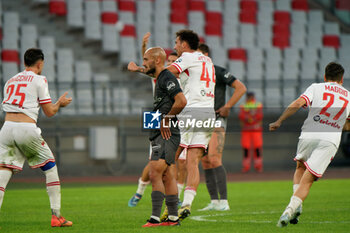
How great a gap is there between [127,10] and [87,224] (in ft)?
50.6

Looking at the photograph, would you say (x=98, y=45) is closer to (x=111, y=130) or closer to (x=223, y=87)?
(x=111, y=130)

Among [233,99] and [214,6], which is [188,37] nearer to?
[233,99]

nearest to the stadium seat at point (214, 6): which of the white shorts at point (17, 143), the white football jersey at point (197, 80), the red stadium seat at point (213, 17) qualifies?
the red stadium seat at point (213, 17)

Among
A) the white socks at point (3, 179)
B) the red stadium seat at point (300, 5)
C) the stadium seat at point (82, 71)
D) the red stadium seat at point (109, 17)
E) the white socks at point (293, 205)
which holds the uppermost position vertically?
the red stadium seat at point (300, 5)

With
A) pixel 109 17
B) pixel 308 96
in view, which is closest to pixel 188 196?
pixel 308 96

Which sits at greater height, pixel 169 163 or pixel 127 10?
pixel 127 10

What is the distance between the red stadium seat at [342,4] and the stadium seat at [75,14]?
11218 mm

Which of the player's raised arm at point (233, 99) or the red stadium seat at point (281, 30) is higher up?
the red stadium seat at point (281, 30)

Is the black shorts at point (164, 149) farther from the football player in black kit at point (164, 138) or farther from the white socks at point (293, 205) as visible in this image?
the white socks at point (293, 205)

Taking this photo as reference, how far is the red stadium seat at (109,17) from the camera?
22125mm

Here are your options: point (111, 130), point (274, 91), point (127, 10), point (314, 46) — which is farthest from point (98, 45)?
point (314, 46)

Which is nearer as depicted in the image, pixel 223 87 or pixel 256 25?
pixel 223 87

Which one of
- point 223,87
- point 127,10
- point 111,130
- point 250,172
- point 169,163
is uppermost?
point 127,10

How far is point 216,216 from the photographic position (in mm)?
9062
